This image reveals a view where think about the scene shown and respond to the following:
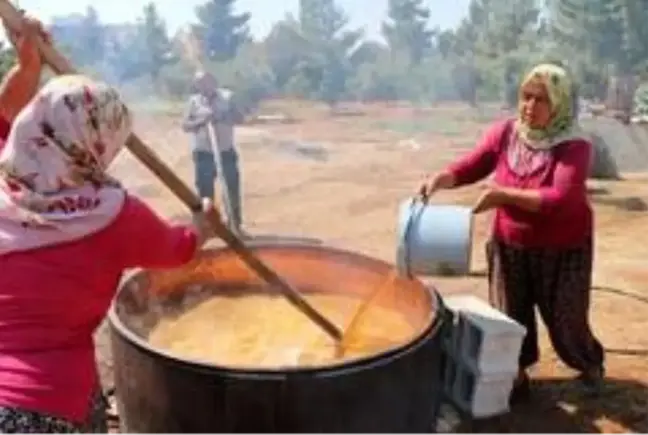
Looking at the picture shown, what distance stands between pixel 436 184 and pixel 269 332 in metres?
1.06

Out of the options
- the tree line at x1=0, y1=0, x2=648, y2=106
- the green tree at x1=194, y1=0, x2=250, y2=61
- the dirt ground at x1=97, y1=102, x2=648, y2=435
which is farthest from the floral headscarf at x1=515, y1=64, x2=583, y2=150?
the green tree at x1=194, y1=0, x2=250, y2=61

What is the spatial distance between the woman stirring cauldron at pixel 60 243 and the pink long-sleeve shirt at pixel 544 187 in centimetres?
210

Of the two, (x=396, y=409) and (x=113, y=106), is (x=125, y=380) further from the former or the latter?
(x=113, y=106)

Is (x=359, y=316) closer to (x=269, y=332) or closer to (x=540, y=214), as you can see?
(x=269, y=332)

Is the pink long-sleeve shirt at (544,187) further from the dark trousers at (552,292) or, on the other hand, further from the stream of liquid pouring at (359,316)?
the stream of liquid pouring at (359,316)

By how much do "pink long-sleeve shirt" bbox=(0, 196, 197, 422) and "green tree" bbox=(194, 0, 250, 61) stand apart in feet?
138

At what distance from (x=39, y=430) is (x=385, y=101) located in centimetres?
3409

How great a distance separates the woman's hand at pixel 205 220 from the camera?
9.21 ft

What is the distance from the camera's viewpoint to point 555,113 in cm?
394

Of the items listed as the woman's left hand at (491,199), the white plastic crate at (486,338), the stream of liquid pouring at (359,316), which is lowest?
the white plastic crate at (486,338)

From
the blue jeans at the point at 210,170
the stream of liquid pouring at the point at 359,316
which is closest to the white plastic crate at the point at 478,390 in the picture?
the stream of liquid pouring at the point at 359,316

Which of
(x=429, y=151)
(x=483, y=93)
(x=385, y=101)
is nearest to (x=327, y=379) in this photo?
(x=429, y=151)

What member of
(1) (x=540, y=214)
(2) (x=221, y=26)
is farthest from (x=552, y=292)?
(2) (x=221, y=26)

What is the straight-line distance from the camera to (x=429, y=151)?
1789 cm
